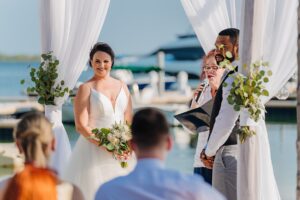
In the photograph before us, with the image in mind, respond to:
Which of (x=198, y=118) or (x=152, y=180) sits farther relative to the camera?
(x=198, y=118)

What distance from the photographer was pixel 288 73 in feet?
18.0

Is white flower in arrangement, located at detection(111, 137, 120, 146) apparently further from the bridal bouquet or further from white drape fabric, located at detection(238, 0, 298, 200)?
white drape fabric, located at detection(238, 0, 298, 200)

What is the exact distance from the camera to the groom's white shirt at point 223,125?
16.0ft

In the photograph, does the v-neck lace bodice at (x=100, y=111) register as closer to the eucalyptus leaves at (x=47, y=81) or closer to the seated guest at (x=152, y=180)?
the eucalyptus leaves at (x=47, y=81)

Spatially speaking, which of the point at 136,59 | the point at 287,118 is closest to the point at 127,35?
the point at 136,59

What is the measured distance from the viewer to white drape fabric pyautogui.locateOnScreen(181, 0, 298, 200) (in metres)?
5.18

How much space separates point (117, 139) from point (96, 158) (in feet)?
1.01

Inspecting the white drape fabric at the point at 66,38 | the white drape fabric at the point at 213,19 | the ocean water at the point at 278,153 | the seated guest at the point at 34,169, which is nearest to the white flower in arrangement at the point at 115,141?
the white drape fabric at the point at 66,38

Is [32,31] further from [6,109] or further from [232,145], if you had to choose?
[232,145]

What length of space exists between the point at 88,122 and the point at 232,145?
1.23 metres

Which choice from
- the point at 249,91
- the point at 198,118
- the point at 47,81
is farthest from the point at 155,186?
the point at 47,81

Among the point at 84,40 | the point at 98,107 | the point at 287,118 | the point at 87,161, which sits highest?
the point at 84,40

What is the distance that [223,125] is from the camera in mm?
4895

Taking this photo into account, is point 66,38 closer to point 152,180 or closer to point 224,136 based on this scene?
point 224,136
